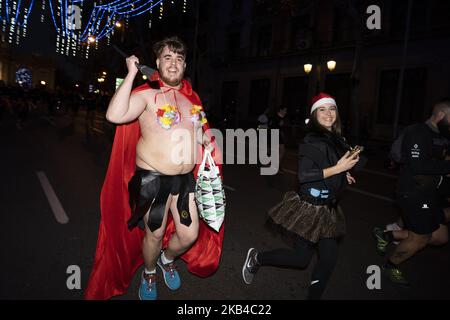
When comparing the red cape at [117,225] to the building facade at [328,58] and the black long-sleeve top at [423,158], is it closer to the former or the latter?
the black long-sleeve top at [423,158]

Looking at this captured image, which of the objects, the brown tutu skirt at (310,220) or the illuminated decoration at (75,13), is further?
the illuminated decoration at (75,13)

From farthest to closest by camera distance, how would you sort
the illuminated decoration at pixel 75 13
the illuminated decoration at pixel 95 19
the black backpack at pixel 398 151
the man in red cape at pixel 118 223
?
1. the illuminated decoration at pixel 95 19
2. the illuminated decoration at pixel 75 13
3. the black backpack at pixel 398 151
4. the man in red cape at pixel 118 223

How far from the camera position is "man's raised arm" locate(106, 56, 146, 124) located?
8.66 ft

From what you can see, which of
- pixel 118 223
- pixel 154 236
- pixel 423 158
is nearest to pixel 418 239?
pixel 423 158

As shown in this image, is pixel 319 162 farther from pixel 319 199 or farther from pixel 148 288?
pixel 148 288

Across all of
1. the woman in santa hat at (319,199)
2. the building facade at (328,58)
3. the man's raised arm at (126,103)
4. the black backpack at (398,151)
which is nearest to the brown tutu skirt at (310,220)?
the woman in santa hat at (319,199)

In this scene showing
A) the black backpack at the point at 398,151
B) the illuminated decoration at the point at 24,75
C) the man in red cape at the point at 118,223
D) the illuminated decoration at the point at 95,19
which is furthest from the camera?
the illuminated decoration at the point at 24,75

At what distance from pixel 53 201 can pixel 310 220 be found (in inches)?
179

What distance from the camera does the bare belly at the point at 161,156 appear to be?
2992 mm

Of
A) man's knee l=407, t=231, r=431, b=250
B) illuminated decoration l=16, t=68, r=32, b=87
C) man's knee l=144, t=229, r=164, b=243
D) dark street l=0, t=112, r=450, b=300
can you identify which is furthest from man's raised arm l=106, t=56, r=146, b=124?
illuminated decoration l=16, t=68, r=32, b=87

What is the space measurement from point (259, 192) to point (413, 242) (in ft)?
13.1

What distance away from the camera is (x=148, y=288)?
3205 mm

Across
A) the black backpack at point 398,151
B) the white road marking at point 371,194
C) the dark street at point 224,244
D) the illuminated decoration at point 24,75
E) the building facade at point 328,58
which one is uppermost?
the illuminated decoration at point 24,75

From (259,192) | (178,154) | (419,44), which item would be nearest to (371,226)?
(259,192)
